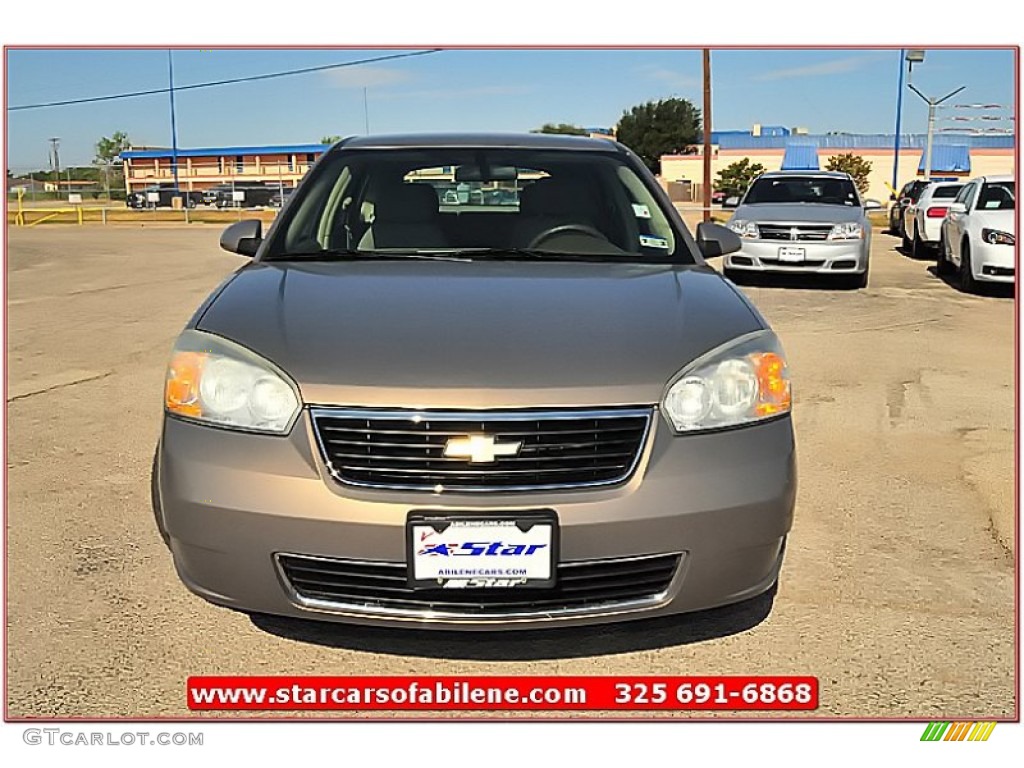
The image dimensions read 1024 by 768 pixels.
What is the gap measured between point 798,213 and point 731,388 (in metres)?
9.78

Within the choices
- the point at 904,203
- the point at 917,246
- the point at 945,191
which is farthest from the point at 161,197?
the point at 945,191

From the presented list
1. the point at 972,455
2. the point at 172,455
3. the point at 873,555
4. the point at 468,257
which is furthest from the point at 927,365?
the point at 172,455

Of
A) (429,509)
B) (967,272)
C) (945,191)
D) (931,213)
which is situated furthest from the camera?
(945,191)

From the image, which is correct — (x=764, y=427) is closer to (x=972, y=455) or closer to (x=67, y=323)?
(x=972, y=455)

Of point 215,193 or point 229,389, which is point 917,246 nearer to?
point 229,389

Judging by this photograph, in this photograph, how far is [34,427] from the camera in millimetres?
5598

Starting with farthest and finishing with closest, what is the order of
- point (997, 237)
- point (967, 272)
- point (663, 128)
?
point (663, 128), point (967, 272), point (997, 237)

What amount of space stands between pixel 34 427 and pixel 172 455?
3.28m

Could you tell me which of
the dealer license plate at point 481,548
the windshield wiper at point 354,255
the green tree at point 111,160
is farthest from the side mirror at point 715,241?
the green tree at point 111,160

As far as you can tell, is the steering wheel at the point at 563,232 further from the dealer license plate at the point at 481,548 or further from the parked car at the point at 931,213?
the parked car at the point at 931,213

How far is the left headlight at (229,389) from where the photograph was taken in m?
2.70

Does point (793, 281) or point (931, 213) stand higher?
point (931, 213)

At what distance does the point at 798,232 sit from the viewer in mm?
11828

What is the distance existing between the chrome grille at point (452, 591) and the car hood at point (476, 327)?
0.41 m
